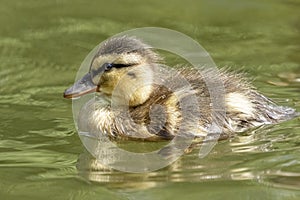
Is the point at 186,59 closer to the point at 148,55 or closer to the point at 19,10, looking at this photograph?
the point at 148,55

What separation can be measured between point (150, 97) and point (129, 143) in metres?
0.25

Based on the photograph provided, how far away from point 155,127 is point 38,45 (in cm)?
202

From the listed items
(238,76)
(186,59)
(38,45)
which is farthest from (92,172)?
(38,45)

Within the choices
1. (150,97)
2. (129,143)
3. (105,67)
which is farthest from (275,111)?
(105,67)

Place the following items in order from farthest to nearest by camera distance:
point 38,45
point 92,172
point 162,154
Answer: point 38,45 → point 162,154 → point 92,172

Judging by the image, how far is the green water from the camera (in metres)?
3.21

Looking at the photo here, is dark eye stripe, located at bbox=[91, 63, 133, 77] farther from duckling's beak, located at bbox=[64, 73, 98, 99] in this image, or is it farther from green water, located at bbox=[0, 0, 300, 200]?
green water, located at bbox=[0, 0, 300, 200]

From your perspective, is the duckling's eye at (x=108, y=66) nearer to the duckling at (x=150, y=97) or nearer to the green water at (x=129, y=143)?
the duckling at (x=150, y=97)

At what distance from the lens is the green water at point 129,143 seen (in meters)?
3.21

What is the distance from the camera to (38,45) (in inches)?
223

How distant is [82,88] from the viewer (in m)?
4.02

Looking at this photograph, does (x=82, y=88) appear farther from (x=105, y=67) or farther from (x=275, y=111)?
(x=275, y=111)

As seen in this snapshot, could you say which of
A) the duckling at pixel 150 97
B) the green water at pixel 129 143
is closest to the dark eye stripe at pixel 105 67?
the duckling at pixel 150 97

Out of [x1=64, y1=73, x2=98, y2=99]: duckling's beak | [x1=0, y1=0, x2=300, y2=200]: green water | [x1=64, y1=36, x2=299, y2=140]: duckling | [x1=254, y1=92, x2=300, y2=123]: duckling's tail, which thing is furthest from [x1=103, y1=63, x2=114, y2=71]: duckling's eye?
[x1=254, y1=92, x2=300, y2=123]: duckling's tail
